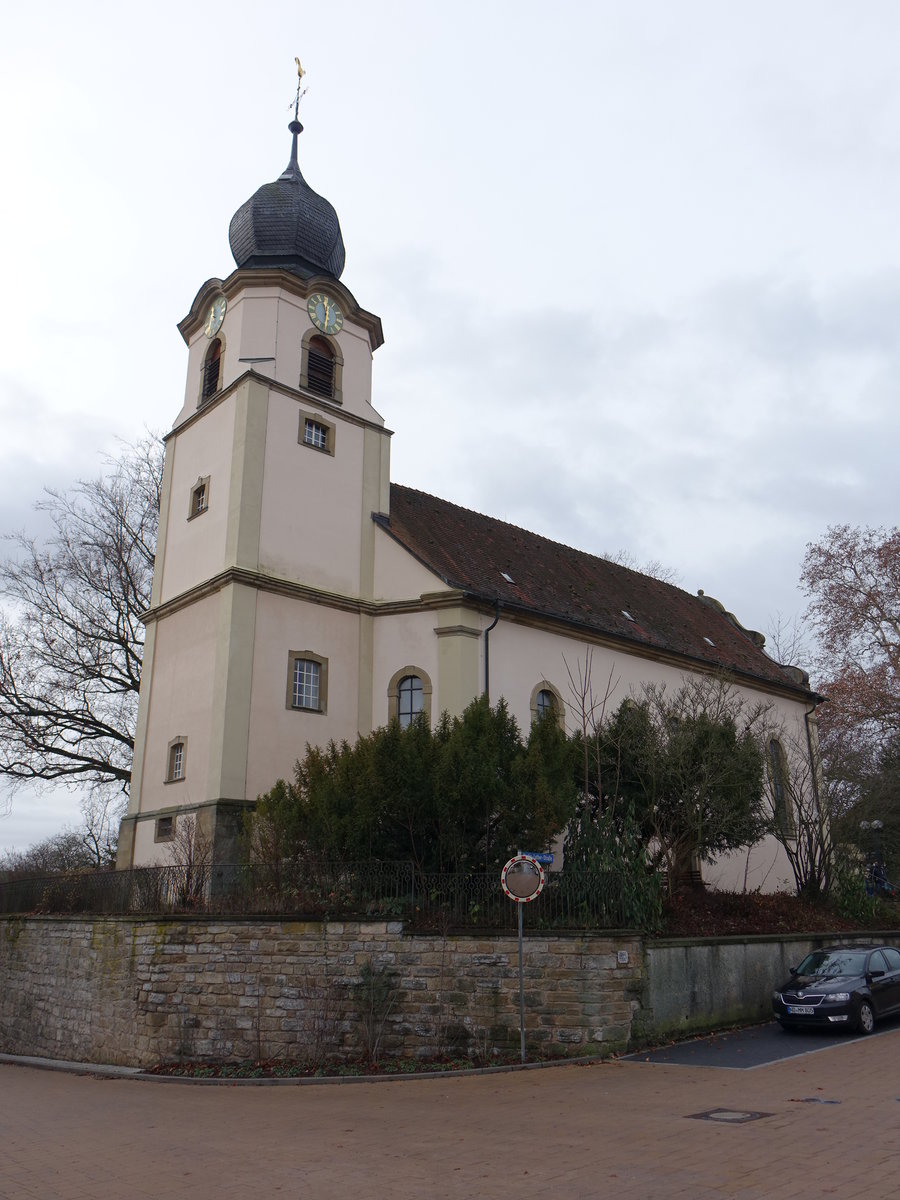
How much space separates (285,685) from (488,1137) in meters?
13.0

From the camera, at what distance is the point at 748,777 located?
63.4 ft

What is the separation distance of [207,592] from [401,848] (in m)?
8.21

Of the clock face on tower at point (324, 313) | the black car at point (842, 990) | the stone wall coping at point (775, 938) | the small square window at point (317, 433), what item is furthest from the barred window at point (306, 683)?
the black car at point (842, 990)

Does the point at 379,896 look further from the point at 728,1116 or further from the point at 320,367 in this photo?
the point at 320,367

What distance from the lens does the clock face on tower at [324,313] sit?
959 inches

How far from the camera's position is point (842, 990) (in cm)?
1509

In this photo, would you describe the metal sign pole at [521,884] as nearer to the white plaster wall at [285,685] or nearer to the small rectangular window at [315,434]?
the white plaster wall at [285,685]

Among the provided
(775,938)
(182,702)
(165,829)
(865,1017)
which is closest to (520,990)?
(865,1017)

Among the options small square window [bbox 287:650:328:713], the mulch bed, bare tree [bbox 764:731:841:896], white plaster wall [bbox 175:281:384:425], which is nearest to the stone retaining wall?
the mulch bed

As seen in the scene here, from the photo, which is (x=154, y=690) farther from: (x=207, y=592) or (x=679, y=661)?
(x=679, y=661)

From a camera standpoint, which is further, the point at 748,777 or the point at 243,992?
the point at 748,777

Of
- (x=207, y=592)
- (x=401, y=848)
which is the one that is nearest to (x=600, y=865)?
(x=401, y=848)

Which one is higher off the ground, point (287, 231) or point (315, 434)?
point (287, 231)

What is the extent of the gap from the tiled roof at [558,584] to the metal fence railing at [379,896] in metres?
8.04
